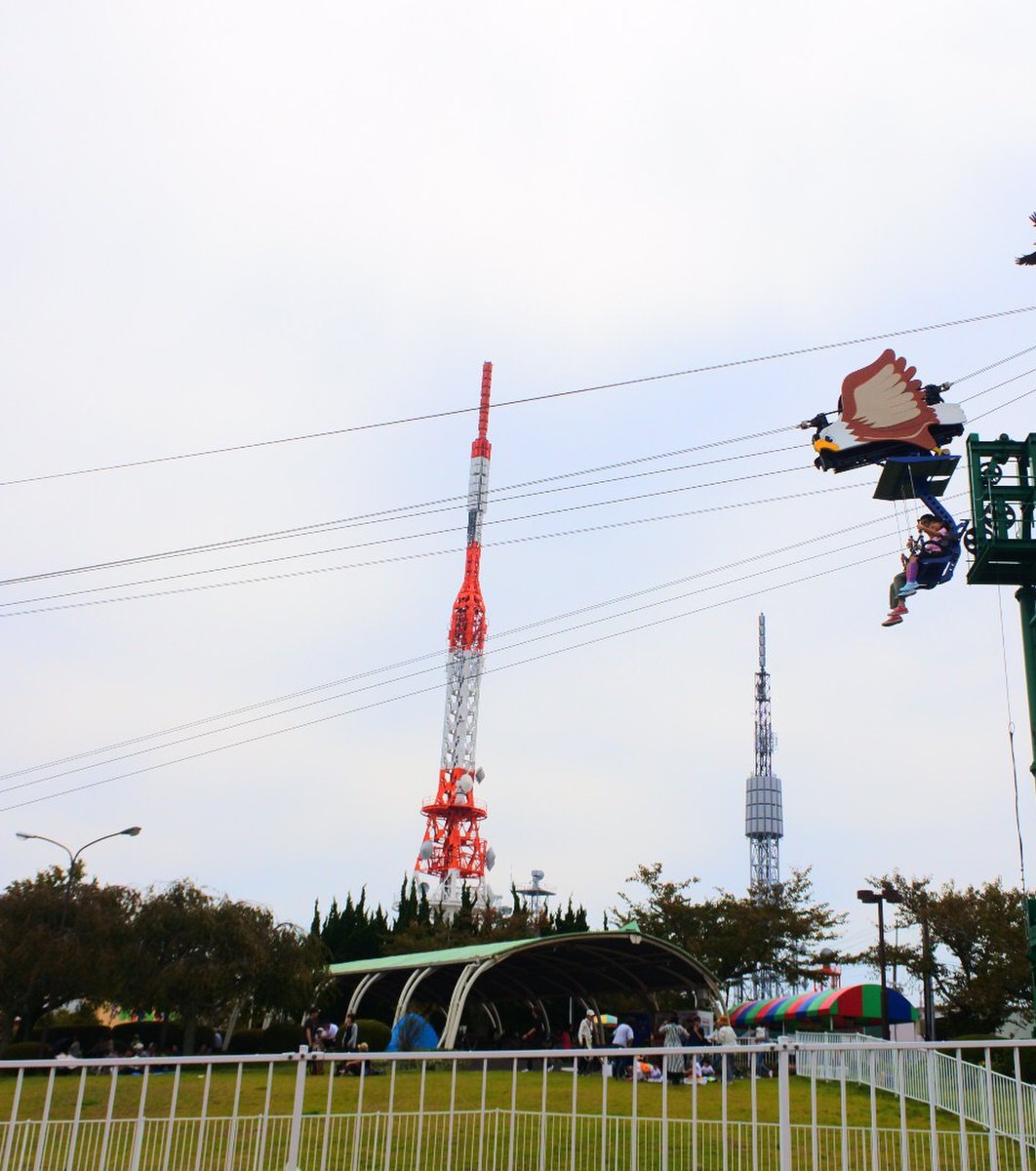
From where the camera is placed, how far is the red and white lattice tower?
275ft

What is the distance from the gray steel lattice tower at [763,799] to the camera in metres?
93.8

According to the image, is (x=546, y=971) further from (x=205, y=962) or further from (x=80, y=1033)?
(x=80, y=1033)

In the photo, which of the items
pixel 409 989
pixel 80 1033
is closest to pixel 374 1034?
pixel 409 989

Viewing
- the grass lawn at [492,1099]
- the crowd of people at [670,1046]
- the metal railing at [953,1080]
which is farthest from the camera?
the crowd of people at [670,1046]

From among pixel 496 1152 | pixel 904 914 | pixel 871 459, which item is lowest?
pixel 496 1152

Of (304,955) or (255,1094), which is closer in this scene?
(255,1094)

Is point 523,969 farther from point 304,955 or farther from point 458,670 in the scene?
point 458,670

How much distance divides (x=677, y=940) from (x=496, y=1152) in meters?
43.9

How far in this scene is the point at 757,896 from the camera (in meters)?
54.6

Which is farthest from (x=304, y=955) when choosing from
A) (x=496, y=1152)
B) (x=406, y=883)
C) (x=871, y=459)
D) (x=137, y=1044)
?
(x=406, y=883)

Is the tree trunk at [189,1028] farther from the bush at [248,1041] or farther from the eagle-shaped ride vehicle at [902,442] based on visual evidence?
the eagle-shaped ride vehicle at [902,442]

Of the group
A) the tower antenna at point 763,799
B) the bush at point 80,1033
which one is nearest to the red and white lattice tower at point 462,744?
the tower antenna at point 763,799

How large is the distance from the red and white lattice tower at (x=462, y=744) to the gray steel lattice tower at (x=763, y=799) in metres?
21.8

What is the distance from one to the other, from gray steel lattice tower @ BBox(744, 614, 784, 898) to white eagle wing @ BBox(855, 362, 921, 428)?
75.0m
